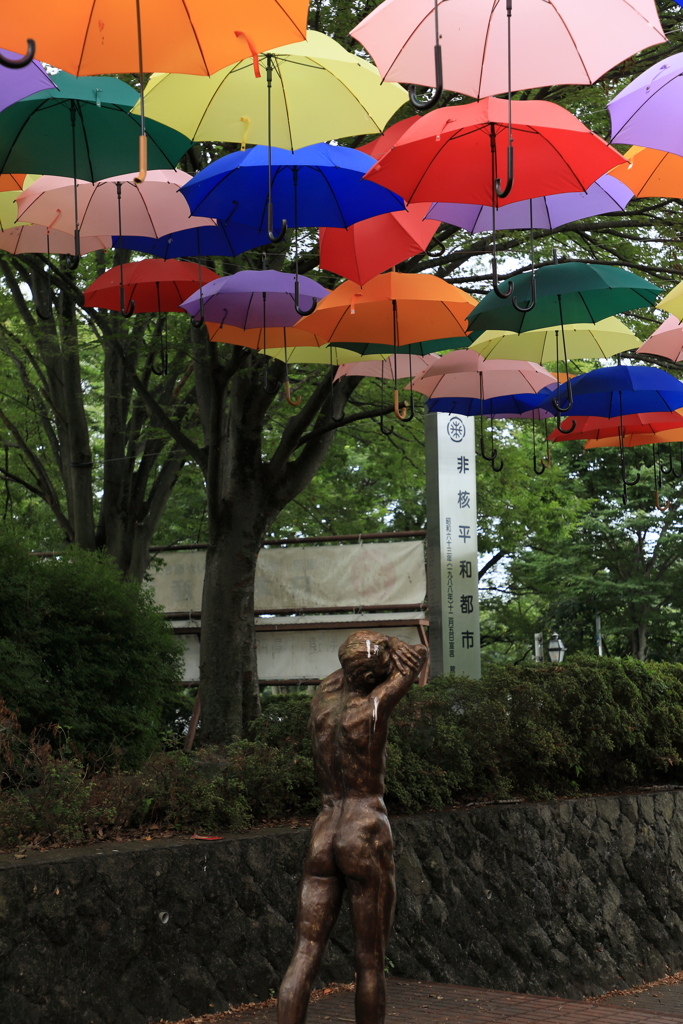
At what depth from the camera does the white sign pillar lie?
452 inches

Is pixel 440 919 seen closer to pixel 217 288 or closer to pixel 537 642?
pixel 217 288

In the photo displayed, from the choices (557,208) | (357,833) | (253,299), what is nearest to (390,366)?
(253,299)

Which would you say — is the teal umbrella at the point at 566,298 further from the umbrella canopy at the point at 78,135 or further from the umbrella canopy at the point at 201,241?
the umbrella canopy at the point at 78,135

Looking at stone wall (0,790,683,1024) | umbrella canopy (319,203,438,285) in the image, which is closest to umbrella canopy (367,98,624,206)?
umbrella canopy (319,203,438,285)

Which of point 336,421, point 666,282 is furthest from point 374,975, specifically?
point 666,282

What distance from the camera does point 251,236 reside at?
899cm

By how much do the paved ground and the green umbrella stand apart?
18.5 feet

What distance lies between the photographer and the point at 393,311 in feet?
30.4

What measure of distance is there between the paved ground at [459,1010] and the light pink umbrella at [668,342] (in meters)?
5.72

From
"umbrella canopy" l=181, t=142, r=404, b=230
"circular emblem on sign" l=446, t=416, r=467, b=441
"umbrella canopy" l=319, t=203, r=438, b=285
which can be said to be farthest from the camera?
"circular emblem on sign" l=446, t=416, r=467, b=441

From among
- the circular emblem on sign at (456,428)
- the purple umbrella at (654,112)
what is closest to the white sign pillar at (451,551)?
the circular emblem on sign at (456,428)

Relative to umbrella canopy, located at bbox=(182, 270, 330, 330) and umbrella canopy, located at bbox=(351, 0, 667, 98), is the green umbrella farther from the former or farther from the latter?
umbrella canopy, located at bbox=(351, 0, 667, 98)

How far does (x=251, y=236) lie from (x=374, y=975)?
617 centimetres

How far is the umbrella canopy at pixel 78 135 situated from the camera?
7250 mm
